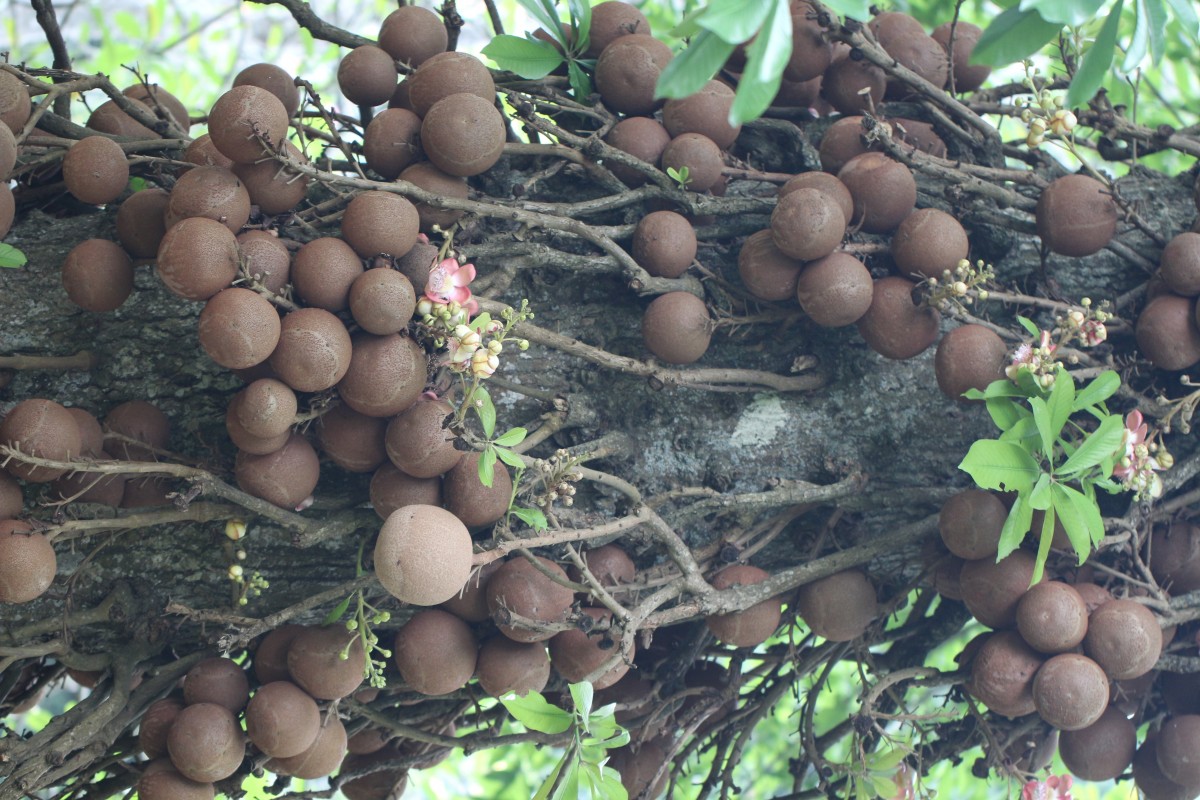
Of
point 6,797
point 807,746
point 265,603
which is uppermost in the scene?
point 265,603

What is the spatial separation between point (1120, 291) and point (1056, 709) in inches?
29.4

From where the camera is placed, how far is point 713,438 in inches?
71.2

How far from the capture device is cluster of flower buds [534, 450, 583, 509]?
58.6 inches

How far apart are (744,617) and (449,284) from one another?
0.73m

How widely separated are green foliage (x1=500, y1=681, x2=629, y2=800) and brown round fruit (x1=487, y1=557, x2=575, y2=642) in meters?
0.11

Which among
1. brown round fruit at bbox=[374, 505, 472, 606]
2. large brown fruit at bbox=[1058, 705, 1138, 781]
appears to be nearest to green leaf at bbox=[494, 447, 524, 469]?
brown round fruit at bbox=[374, 505, 472, 606]

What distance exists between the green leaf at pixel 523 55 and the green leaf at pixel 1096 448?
104 cm

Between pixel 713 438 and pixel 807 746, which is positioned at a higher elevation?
pixel 713 438

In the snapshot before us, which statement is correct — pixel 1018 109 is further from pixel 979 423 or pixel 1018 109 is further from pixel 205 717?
pixel 205 717

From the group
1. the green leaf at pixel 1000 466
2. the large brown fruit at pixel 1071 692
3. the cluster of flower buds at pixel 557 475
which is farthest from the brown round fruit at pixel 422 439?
the large brown fruit at pixel 1071 692

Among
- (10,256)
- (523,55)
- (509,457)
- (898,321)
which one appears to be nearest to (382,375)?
(509,457)

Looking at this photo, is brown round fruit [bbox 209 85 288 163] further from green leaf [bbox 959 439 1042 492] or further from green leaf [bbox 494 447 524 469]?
green leaf [bbox 959 439 1042 492]

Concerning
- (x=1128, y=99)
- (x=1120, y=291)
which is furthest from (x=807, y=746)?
(x=1128, y=99)

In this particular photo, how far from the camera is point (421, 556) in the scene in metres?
1.37
